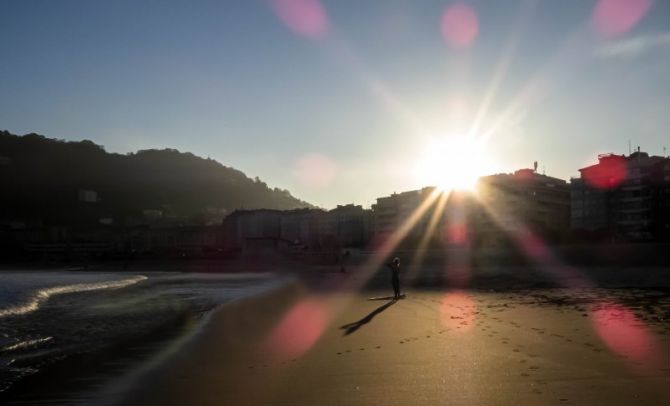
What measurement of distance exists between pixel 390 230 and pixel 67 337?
126 m

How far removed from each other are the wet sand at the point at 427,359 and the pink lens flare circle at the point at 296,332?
0.16 feet

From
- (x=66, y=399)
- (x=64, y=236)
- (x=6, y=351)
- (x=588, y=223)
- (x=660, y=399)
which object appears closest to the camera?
(x=660, y=399)

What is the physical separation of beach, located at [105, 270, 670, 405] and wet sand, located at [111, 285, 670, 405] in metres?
0.02

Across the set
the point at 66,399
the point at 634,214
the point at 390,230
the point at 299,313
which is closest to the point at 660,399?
the point at 66,399

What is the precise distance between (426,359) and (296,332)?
5492 mm

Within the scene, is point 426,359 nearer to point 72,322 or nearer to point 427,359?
point 427,359

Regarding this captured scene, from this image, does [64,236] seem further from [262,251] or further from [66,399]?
[66,399]

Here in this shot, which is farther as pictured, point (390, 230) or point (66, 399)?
point (390, 230)

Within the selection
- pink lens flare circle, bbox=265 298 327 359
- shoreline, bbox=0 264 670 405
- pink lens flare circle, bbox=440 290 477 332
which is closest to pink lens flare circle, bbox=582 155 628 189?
shoreline, bbox=0 264 670 405

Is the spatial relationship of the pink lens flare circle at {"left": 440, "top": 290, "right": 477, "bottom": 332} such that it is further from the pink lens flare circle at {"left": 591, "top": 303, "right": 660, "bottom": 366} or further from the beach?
the pink lens flare circle at {"left": 591, "top": 303, "right": 660, "bottom": 366}

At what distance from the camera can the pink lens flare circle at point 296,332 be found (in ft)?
39.8

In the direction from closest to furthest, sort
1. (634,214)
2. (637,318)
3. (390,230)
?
(637,318), (634,214), (390,230)

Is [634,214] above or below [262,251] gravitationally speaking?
above

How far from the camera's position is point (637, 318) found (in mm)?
15180
